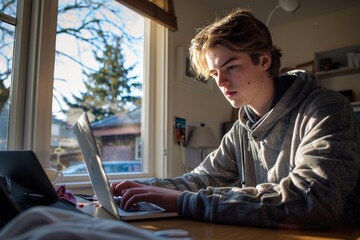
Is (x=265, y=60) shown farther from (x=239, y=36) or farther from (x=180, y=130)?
(x=180, y=130)

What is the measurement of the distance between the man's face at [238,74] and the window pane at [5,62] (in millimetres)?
1066

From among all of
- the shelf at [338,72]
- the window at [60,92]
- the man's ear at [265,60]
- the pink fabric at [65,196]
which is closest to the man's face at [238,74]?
the man's ear at [265,60]

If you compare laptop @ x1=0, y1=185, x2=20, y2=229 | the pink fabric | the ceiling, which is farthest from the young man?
the ceiling

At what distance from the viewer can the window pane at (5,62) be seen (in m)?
1.55

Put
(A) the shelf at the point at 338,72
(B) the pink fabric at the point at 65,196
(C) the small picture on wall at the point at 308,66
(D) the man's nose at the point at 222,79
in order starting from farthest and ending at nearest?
(C) the small picture on wall at the point at 308,66
(A) the shelf at the point at 338,72
(D) the man's nose at the point at 222,79
(B) the pink fabric at the point at 65,196

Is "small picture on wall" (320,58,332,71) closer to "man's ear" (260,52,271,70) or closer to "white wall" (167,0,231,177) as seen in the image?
"white wall" (167,0,231,177)

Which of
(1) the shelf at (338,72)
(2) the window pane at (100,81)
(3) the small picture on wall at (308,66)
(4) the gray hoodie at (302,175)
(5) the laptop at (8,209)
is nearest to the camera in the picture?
(5) the laptop at (8,209)

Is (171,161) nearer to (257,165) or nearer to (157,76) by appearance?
(157,76)

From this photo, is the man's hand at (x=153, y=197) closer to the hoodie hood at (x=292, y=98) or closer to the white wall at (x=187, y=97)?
the hoodie hood at (x=292, y=98)

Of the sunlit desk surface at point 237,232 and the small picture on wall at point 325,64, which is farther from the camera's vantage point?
the small picture on wall at point 325,64

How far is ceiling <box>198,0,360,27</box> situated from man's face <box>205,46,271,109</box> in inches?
80.6

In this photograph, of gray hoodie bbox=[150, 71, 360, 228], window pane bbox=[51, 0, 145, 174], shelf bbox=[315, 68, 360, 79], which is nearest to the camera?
gray hoodie bbox=[150, 71, 360, 228]

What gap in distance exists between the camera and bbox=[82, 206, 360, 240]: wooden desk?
0.58 m

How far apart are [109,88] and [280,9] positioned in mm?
1929
